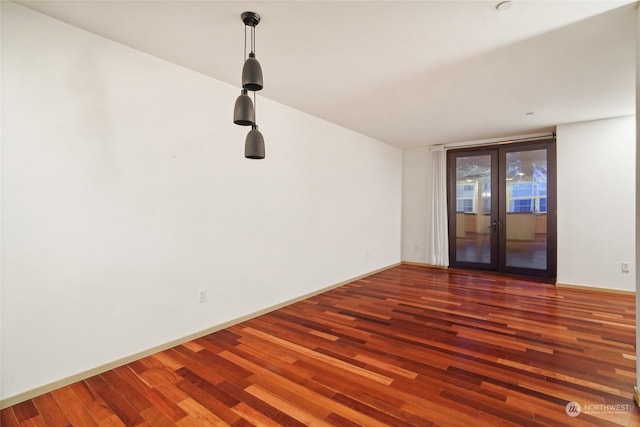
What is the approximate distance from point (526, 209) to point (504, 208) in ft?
1.20

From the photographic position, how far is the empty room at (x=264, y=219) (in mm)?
2074

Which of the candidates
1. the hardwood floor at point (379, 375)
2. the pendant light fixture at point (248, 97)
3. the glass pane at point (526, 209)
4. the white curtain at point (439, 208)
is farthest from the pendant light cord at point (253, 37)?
the glass pane at point (526, 209)

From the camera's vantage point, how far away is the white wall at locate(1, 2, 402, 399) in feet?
6.95

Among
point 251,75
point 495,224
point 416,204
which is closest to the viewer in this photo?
point 251,75

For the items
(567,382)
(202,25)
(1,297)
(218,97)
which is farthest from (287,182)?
(567,382)

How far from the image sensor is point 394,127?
17.4 ft

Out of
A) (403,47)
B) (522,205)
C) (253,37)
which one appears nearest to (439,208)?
(522,205)

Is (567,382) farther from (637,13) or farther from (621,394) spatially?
(637,13)

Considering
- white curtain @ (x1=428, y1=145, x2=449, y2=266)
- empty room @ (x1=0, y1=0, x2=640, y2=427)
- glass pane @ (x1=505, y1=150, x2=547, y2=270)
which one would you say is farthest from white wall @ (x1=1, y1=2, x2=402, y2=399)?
glass pane @ (x1=505, y1=150, x2=547, y2=270)

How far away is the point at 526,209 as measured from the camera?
19.0 ft

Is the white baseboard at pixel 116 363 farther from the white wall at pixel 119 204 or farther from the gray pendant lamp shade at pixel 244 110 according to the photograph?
the gray pendant lamp shade at pixel 244 110

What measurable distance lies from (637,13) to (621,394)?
2707 millimetres

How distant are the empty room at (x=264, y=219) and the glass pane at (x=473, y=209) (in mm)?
1680

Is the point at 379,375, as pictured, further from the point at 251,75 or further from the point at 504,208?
the point at 504,208
